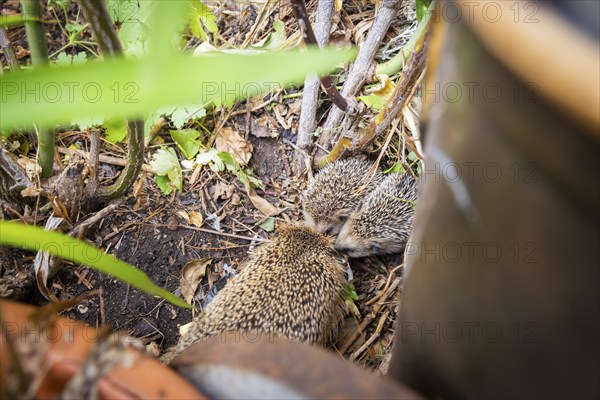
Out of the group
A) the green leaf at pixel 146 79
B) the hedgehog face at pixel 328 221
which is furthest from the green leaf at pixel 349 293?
the green leaf at pixel 146 79

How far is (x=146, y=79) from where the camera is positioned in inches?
24.0

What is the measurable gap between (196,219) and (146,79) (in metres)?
2.59

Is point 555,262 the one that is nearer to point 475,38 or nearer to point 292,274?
point 475,38

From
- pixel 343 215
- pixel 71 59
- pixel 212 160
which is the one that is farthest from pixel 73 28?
pixel 343 215

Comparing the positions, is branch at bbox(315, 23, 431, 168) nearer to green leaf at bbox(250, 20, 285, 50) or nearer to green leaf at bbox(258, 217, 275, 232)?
green leaf at bbox(258, 217, 275, 232)

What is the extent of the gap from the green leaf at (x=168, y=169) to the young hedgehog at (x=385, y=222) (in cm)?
109

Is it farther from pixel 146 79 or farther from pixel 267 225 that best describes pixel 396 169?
pixel 146 79

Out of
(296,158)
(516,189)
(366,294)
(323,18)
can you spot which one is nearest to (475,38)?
(516,189)

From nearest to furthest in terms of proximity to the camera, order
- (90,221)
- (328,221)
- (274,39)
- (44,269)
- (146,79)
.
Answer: (146,79)
(44,269)
(90,221)
(328,221)
(274,39)

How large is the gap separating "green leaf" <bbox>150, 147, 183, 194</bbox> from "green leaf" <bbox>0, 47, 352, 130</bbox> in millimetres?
2476

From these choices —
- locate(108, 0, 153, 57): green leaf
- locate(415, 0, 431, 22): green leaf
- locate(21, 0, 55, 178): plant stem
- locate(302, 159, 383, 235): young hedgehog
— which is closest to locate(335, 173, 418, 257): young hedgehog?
locate(302, 159, 383, 235): young hedgehog

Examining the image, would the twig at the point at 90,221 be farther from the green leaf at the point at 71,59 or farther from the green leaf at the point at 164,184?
the green leaf at the point at 71,59

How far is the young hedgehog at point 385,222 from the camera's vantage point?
10.4ft

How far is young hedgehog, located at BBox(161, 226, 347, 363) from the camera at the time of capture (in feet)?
7.62
